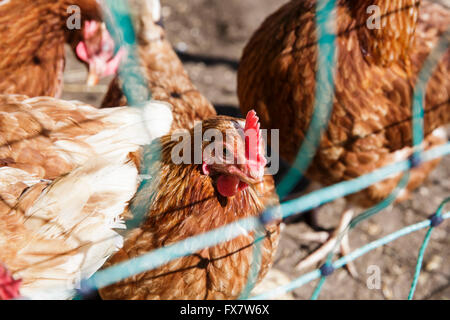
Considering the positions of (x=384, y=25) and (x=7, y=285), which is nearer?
(x=7, y=285)

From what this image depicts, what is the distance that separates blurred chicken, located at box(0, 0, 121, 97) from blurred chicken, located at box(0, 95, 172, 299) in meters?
0.23

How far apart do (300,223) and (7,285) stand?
53.5 inches

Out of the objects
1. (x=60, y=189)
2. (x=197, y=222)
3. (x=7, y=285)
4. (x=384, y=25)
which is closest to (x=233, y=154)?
(x=197, y=222)

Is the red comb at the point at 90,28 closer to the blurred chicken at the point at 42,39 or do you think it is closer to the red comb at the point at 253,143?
the blurred chicken at the point at 42,39

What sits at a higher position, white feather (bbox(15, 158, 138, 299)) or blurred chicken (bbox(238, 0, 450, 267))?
blurred chicken (bbox(238, 0, 450, 267))

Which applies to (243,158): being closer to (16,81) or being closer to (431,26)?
(16,81)

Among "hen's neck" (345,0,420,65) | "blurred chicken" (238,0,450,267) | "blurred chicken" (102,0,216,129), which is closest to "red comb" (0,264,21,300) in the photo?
"blurred chicken" (102,0,216,129)

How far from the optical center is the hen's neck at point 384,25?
133cm

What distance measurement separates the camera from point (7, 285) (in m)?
0.95

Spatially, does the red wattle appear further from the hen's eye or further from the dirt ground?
the dirt ground

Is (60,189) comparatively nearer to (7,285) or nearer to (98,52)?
(7,285)

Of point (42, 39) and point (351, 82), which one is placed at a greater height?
point (42, 39)

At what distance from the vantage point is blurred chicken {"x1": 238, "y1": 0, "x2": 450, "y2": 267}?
1.36m

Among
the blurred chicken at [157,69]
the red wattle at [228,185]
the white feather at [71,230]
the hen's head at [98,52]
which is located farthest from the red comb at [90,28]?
the red wattle at [228,185]
